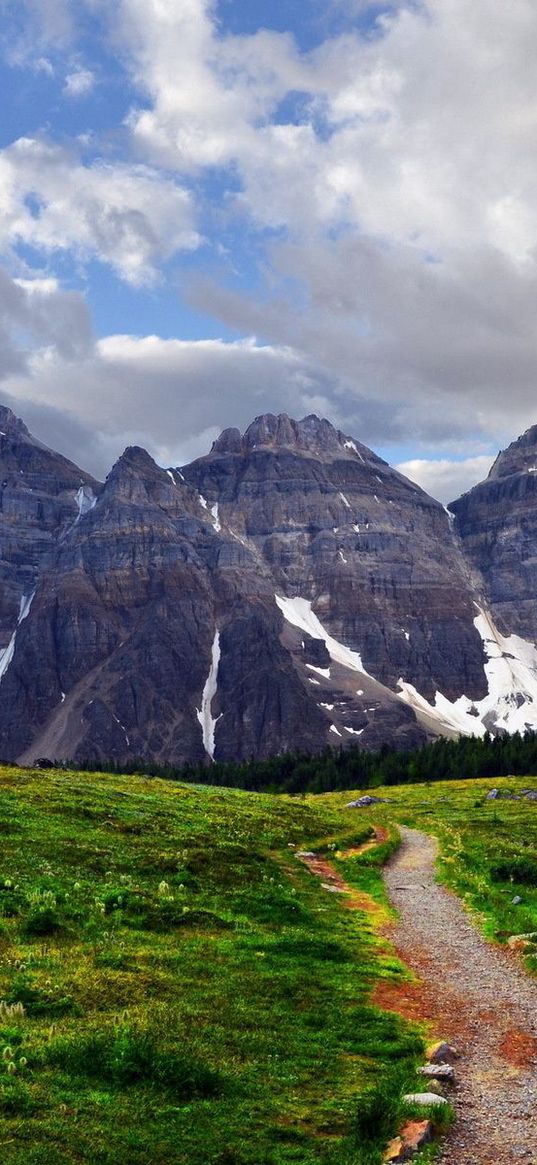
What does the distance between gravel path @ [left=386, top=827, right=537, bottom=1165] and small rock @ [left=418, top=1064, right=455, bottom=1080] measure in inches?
9.0

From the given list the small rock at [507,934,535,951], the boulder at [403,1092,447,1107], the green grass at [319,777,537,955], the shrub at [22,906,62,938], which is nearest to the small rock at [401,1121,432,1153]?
the boulder at [403,1092,447,1107]

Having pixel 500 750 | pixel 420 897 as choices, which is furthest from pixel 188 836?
pixel 500 750

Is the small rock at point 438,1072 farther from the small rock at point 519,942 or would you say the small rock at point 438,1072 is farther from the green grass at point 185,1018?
the small rock at point 519,942

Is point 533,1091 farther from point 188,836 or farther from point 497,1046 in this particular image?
point 188,836

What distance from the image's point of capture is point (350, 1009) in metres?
19.8

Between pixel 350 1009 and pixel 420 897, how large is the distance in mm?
17738

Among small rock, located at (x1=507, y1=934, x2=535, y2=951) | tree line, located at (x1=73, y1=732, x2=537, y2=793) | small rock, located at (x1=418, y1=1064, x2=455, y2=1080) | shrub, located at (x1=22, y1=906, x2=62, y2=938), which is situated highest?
A: shrub, located at (x1=22, y1=906, x2=62, y2=938)

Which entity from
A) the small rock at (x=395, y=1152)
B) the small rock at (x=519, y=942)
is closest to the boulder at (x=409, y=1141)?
the small rock at (x=395, y=1152)

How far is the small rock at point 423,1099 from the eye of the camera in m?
14.5

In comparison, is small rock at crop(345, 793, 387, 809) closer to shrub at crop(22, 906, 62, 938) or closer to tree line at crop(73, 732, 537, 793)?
tree line at crop(73, 732, 537, 793)

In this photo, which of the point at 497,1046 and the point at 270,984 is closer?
the point at 497,1046

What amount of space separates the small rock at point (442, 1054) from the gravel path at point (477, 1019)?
182mm

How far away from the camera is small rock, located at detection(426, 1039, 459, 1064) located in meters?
17.0

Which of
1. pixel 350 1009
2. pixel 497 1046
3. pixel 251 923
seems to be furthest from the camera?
pixel 251 923
